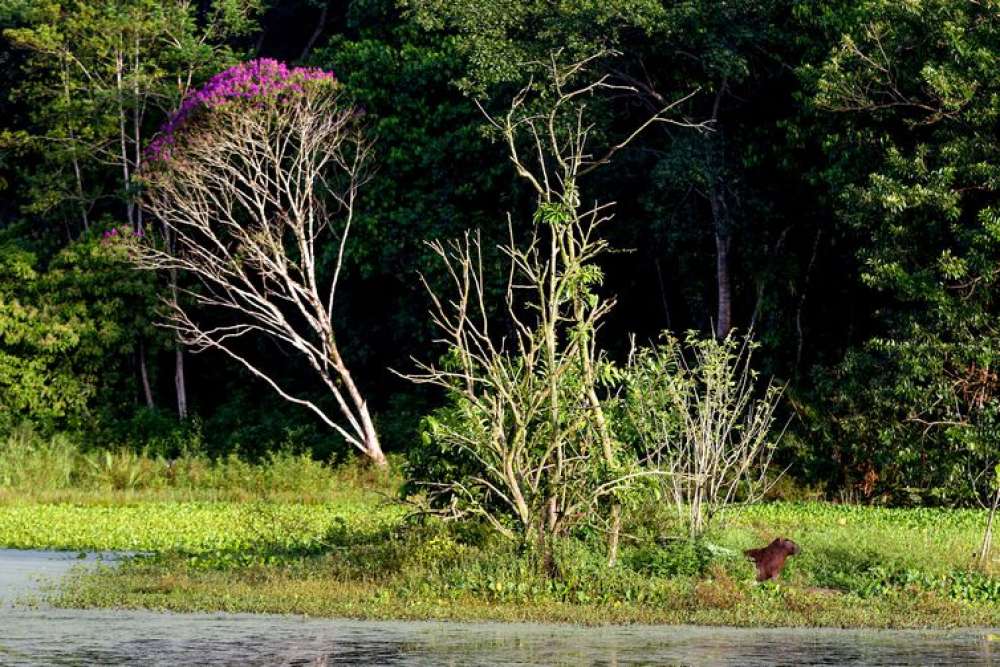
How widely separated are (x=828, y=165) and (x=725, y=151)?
1795 millimetres

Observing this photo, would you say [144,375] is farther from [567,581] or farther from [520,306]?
[567,581]

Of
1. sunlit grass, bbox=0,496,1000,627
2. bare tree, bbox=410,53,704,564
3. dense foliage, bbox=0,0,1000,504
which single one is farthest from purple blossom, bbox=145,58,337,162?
bare tree, bbox=410,53,704,564

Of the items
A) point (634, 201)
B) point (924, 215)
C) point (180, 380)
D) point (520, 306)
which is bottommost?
point (180, 380)

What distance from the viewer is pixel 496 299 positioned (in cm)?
2659

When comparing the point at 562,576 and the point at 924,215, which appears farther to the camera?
the point at 924,215

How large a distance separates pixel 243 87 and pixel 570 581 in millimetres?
14855

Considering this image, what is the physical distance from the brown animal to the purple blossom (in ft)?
47.4

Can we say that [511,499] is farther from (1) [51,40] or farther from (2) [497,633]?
(1) [51,40]

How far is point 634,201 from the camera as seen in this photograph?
26.1 meters

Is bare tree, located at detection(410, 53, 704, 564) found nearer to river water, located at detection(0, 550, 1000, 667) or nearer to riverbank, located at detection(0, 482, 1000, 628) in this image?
riverbank, located at detection(0, 482, 1000, 628)

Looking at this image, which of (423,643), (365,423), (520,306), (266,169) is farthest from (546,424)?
(520,306)

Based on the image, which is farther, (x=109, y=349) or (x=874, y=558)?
(x=109, y=349)

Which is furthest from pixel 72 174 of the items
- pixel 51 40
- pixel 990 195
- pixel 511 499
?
pixel 511 499

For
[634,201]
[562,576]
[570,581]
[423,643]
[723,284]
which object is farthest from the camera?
[634,201]
